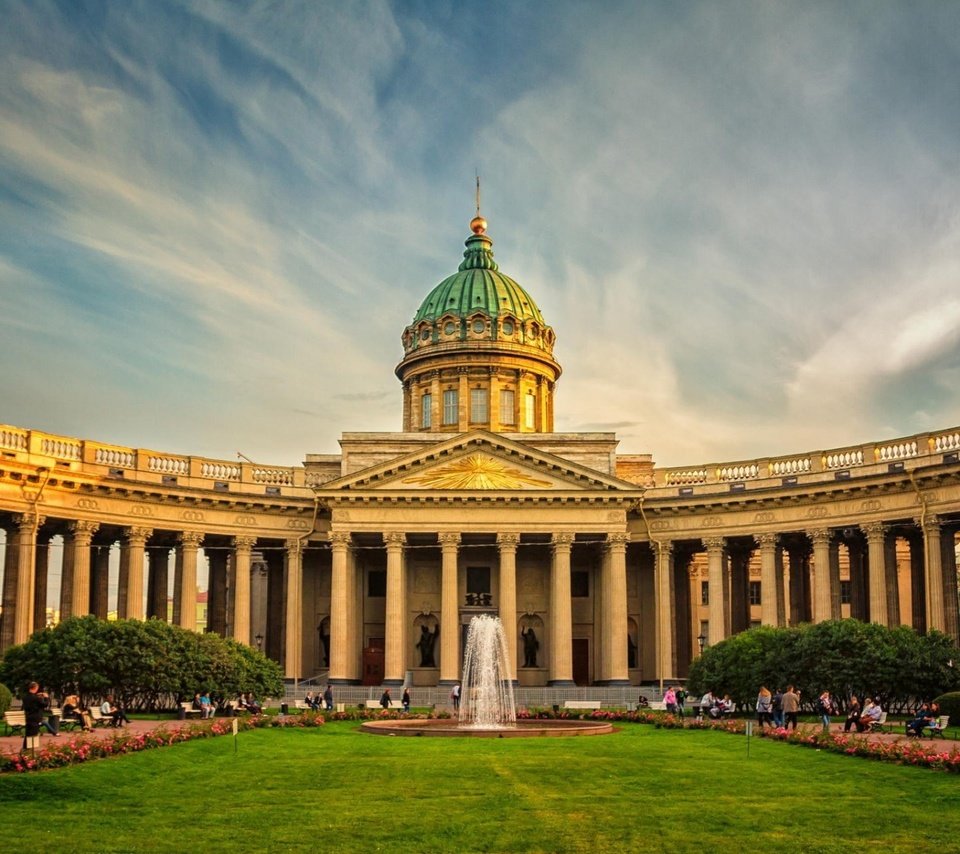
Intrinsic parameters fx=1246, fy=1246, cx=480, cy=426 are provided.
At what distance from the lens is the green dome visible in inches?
3263

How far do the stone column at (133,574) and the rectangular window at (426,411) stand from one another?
23.5 m

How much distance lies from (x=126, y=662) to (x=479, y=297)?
4380 cm

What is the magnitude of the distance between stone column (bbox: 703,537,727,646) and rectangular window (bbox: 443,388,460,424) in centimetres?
2020

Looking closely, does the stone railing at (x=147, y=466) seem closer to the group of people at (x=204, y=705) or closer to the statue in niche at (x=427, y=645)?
the statue in niche at (x=427, y=645)

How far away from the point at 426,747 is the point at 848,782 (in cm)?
1173

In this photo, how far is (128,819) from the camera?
2208cm

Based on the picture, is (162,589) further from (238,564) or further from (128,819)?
(128,819)

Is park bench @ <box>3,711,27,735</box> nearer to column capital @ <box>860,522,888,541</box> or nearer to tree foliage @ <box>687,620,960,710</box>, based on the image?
tree foliage @ <box>687,620,960,710</box>

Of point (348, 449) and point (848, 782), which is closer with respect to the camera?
point (848, 782)

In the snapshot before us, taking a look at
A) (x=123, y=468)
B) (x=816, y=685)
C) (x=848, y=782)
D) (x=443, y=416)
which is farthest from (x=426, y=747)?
(x=443, y=416)

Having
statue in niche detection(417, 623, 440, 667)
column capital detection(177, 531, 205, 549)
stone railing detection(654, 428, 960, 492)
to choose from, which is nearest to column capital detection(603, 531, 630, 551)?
stone railing detection(654, 428, 960, 492)

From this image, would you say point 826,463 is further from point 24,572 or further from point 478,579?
point 24,572

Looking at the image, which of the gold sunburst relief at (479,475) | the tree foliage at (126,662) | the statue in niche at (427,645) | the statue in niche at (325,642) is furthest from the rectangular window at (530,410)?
the tree foliage at (126,662)

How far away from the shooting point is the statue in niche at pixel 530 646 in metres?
71.7
